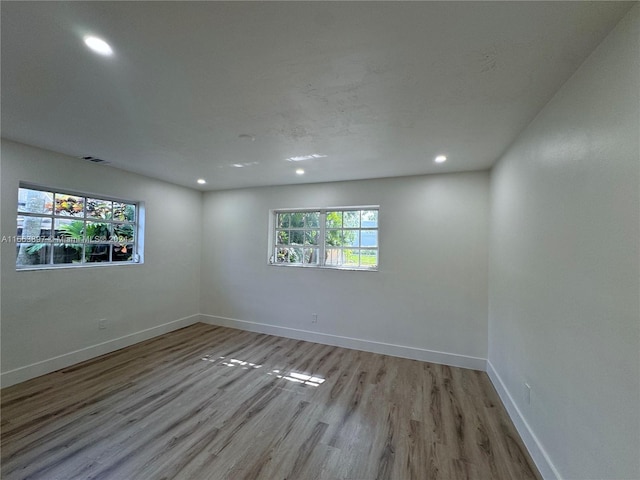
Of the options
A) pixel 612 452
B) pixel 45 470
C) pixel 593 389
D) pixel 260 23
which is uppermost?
pixel 260 23

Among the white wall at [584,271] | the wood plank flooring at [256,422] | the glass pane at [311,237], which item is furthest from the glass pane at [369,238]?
the white wall at [584,271]

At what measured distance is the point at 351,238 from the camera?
13.1ft

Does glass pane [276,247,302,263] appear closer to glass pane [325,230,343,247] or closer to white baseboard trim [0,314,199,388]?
glass pane [325,230,343,247]

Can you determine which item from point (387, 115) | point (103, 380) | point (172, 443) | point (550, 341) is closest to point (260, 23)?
point (387, 115)

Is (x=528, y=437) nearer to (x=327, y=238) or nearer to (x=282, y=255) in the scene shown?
(x=327, y=238)

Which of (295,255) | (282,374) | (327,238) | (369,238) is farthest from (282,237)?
(282,374)

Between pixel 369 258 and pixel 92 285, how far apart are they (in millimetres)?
3734

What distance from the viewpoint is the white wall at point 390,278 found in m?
3.30

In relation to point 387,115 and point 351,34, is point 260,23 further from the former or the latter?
point 387,115

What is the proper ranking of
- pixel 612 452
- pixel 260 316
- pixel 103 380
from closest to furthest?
pixel 612 452 < pixel 103 380 < pixel 260 316

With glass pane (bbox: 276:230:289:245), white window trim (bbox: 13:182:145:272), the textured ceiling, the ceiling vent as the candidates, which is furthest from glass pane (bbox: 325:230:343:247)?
the ceiling vent

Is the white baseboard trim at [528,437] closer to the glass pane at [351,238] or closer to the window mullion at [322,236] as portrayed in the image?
the glass pane at [351,238]

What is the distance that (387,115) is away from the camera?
6.40 ft

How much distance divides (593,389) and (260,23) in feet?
7.60
